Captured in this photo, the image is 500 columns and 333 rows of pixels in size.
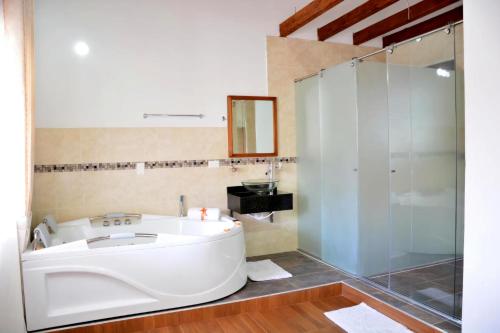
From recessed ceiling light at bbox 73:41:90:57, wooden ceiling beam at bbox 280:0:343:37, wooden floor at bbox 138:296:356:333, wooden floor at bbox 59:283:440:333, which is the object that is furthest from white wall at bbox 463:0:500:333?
recessed ceiling light at bbox 73:41:90:57

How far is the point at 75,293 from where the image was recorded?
8.63 ft

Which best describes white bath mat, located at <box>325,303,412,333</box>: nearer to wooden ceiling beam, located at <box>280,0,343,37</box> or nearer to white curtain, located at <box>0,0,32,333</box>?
white curtain, located at <box>0,0,32,333</box>

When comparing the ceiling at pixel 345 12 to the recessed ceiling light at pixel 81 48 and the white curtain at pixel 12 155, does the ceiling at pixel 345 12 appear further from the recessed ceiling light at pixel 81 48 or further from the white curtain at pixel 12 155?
the white curtain at pixel 12 155

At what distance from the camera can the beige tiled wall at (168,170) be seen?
11.2 feet

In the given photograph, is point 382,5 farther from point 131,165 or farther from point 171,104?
point 131,165

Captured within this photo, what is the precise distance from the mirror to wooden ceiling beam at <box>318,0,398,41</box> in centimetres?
101

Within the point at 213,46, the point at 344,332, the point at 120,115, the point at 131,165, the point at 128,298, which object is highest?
the point at 213,46

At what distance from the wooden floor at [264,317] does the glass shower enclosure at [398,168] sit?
0.90ft

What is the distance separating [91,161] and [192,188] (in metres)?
1.01

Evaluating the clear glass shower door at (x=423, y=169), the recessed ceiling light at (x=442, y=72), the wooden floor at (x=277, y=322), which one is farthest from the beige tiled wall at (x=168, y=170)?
the recessed ceiling light at (x=442, y=72)

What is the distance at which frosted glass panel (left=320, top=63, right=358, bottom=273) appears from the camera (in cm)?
341

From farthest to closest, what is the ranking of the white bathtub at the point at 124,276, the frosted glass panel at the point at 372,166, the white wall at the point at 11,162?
the frosted glass panel at the point at 372,166, the white bathtub at the point at 124,276, the white wall at the point at 11,162

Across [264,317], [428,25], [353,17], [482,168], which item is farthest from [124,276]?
[428,25]

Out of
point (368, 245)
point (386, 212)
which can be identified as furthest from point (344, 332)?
point (386, 212)
